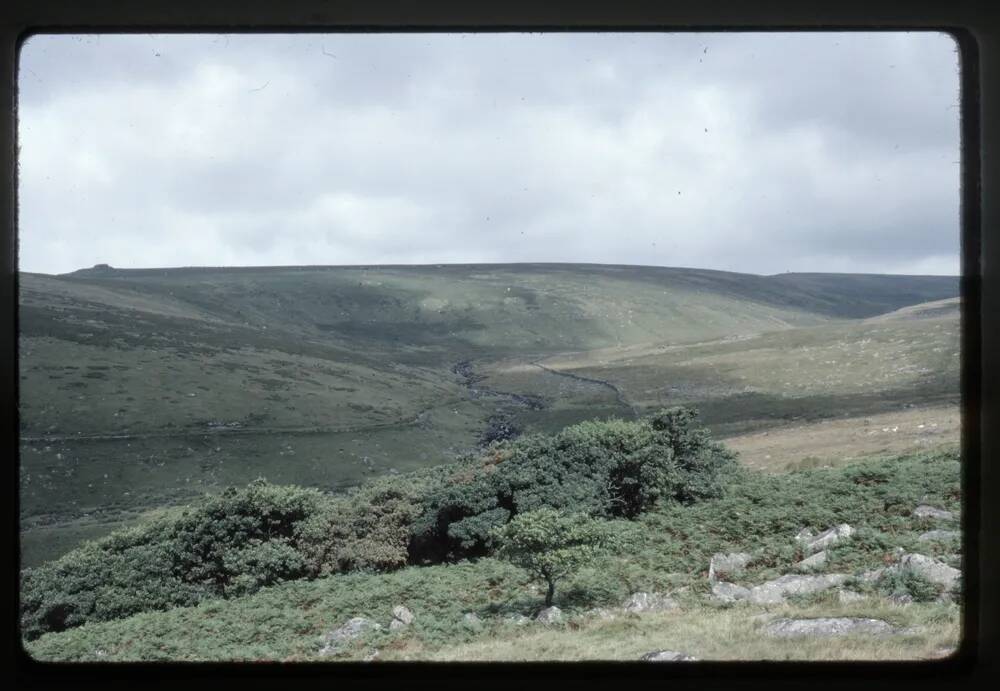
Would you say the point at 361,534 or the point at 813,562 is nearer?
the point at 813,562

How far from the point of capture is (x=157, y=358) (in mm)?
36094

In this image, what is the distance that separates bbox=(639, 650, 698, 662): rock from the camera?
113 inches

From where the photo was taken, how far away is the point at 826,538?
734 cm

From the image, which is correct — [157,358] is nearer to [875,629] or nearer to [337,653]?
[337,653]

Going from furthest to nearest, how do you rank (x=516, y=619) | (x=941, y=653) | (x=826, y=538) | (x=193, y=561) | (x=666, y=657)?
(x=193, y=561) < (x=826, y=538) < (x=516, y=619) < (x=666, y=657) < (x=941, y=653)

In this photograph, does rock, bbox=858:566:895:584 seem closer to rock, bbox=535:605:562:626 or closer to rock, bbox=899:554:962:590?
rock, bbox=899:554:962:590

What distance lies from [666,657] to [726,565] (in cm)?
466

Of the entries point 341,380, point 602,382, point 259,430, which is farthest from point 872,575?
point 341,380

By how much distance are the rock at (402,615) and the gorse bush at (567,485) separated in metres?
3.10

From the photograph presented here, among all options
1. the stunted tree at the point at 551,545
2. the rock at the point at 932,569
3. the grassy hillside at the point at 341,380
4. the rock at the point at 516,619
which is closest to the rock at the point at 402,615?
the rock at the point at 516,619

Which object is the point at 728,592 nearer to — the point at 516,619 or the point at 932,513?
the point at 516,619

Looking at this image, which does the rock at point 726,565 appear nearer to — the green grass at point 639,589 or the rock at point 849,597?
the green grass at point 639,589

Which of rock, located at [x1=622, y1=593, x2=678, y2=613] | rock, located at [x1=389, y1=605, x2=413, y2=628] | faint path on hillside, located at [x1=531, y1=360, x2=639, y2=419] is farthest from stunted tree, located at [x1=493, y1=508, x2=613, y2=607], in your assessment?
faint path on hillside, located at [x1=531, y1=360, x2=639, y2=419]
